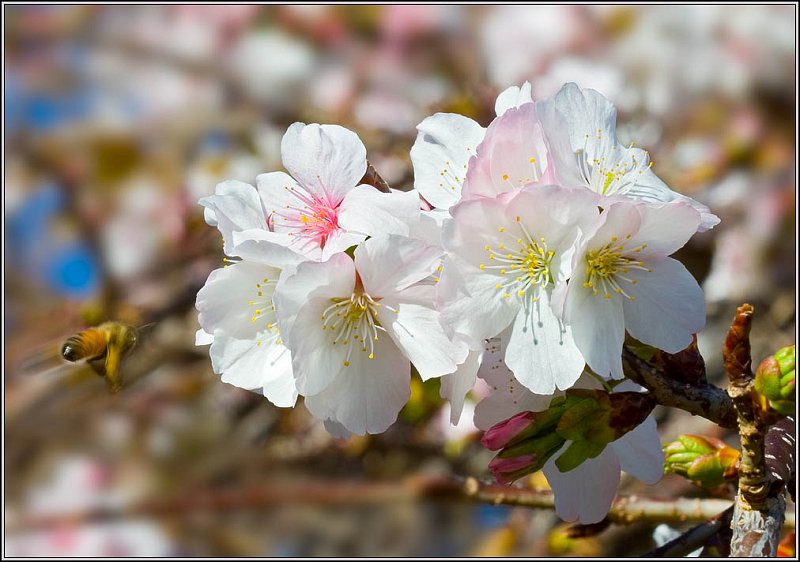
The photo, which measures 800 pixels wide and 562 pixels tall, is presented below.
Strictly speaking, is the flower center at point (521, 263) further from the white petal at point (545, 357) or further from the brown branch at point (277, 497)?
the brown branch at point (277, 497)

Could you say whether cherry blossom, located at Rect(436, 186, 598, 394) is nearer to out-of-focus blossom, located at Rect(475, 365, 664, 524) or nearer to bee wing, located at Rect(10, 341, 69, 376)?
out-of-focus blossom, located at Rect(475, 365, 664, 524)

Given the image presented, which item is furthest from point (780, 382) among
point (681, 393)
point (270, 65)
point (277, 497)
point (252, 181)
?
point (270, 65)

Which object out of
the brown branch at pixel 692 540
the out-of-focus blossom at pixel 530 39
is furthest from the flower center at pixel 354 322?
the out-of-focus blossom at pixel 530 39

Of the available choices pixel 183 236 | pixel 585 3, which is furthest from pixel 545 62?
pixel 183 236

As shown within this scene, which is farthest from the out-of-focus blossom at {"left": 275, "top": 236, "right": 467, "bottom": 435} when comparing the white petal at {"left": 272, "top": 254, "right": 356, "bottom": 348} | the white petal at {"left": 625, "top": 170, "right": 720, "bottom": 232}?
the white petal at {"left": 625, "top": 170, "right": 720, "bottom": 232}

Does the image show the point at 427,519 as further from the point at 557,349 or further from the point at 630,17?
the point at 557,349

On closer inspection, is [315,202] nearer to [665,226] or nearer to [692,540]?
[665,226]
